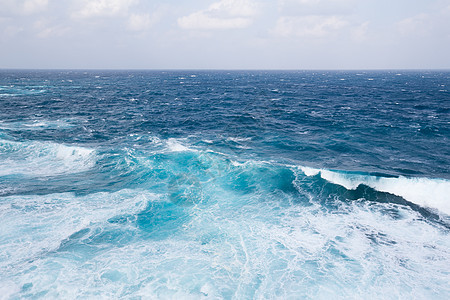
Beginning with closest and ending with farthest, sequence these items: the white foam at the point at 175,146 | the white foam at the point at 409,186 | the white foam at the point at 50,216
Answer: the white foam at the point at 50,216 → the white foam at the point at 409,186 → the white foam at the point at 175,146

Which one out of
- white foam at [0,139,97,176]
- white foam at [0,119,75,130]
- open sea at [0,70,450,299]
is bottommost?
open sea at [0,70,450,299]

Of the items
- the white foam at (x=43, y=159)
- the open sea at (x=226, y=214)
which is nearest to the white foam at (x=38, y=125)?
the open sea at (x=226, y=214)

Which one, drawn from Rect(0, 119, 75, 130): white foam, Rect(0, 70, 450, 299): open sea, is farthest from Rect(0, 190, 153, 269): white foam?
Rect(0, 119, 75, 130): white foam

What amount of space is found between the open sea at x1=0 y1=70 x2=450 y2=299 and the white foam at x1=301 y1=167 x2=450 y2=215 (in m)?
0.12

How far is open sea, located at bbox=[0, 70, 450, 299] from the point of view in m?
15.6

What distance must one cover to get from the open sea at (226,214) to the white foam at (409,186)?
12cm

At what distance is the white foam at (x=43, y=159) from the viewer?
96.8 ft

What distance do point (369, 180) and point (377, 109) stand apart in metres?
44.1

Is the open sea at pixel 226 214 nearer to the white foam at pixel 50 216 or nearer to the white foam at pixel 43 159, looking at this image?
the white foam at pixel 50 216

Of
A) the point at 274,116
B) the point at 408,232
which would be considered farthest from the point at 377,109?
the point at 408,232

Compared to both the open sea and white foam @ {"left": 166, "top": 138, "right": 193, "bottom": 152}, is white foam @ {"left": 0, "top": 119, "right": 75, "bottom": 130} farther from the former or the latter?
white foam @ {"left": 166, "top": 138, "right": 193, "bottom": 152}

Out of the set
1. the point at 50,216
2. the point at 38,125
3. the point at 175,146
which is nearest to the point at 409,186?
the point at 175,146

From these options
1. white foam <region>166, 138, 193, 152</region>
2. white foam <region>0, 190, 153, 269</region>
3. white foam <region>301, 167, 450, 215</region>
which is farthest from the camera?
white foam <region>166, 138, 193, 152</region>

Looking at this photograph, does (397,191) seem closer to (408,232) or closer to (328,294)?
(408,232)
